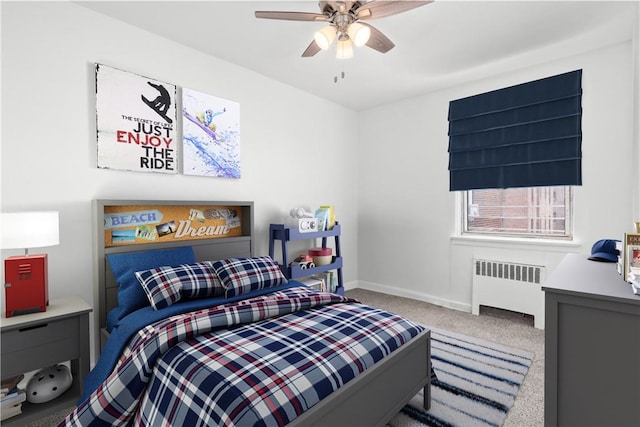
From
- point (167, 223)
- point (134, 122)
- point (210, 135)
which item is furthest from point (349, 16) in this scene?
point (167, 223)

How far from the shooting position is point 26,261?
1842mm

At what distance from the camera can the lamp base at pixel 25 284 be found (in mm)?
1804

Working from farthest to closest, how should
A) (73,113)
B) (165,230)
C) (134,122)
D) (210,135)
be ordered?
(210,135) < (165,230) < (134,122) < (73,113)

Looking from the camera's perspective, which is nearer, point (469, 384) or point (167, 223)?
point (469, 384)

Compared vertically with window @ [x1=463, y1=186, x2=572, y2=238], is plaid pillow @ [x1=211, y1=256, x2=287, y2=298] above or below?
below

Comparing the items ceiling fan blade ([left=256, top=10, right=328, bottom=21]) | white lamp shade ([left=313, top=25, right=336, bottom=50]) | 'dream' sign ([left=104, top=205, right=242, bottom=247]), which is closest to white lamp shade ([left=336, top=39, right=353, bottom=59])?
white lamp shade ([left=313, top=25, right=336, bottom=50])

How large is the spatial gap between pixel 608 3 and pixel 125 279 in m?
3.72

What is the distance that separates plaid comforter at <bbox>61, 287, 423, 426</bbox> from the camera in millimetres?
1146

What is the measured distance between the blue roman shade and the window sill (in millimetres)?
544

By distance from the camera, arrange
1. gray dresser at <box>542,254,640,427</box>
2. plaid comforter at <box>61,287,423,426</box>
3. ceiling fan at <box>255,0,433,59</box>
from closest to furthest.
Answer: gray dresser at <box>542,254,640,427</box>, plaid comforter at <box>61,287,423,426</box>, ceiling fan at <box>255,0,433,59</box>

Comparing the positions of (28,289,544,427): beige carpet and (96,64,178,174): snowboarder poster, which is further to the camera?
(96,64,178,174): snowboarder poster

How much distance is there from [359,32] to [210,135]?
1.64 meters

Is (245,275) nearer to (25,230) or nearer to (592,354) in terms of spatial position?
(25,230)

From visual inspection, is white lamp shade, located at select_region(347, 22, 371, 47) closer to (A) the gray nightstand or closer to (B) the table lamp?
(B) the table lamp
